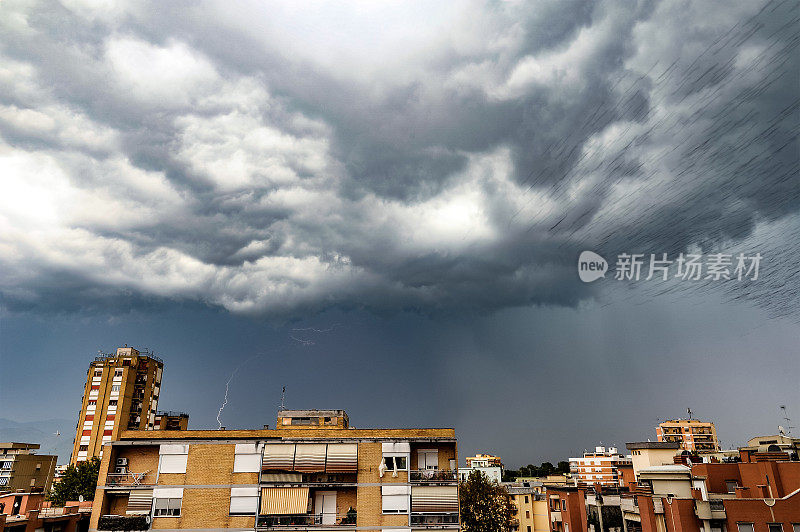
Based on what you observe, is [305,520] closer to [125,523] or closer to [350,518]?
[350,518]

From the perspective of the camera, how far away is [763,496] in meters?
38.8

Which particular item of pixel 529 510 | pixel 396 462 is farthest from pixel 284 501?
pixel 529 510

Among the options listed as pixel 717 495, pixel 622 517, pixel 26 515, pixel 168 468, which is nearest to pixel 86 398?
pixel 26 515

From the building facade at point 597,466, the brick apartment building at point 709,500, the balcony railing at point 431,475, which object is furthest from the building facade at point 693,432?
the balcony railing at point 431,475

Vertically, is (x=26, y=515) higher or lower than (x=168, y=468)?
lower

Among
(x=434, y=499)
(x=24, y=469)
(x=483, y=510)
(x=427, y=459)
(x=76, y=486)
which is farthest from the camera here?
(x=24, y=469)

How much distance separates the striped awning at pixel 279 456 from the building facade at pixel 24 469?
57589mm

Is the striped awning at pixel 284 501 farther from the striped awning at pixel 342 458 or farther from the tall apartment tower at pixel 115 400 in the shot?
the tall apartment tower at pixel 115 400

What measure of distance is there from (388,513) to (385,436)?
19.7 ft

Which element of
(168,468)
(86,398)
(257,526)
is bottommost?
(257,526)

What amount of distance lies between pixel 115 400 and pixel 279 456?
60876 mm

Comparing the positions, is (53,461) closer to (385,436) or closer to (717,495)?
(385,436)

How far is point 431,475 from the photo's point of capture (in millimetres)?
42562

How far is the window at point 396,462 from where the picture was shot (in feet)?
139
